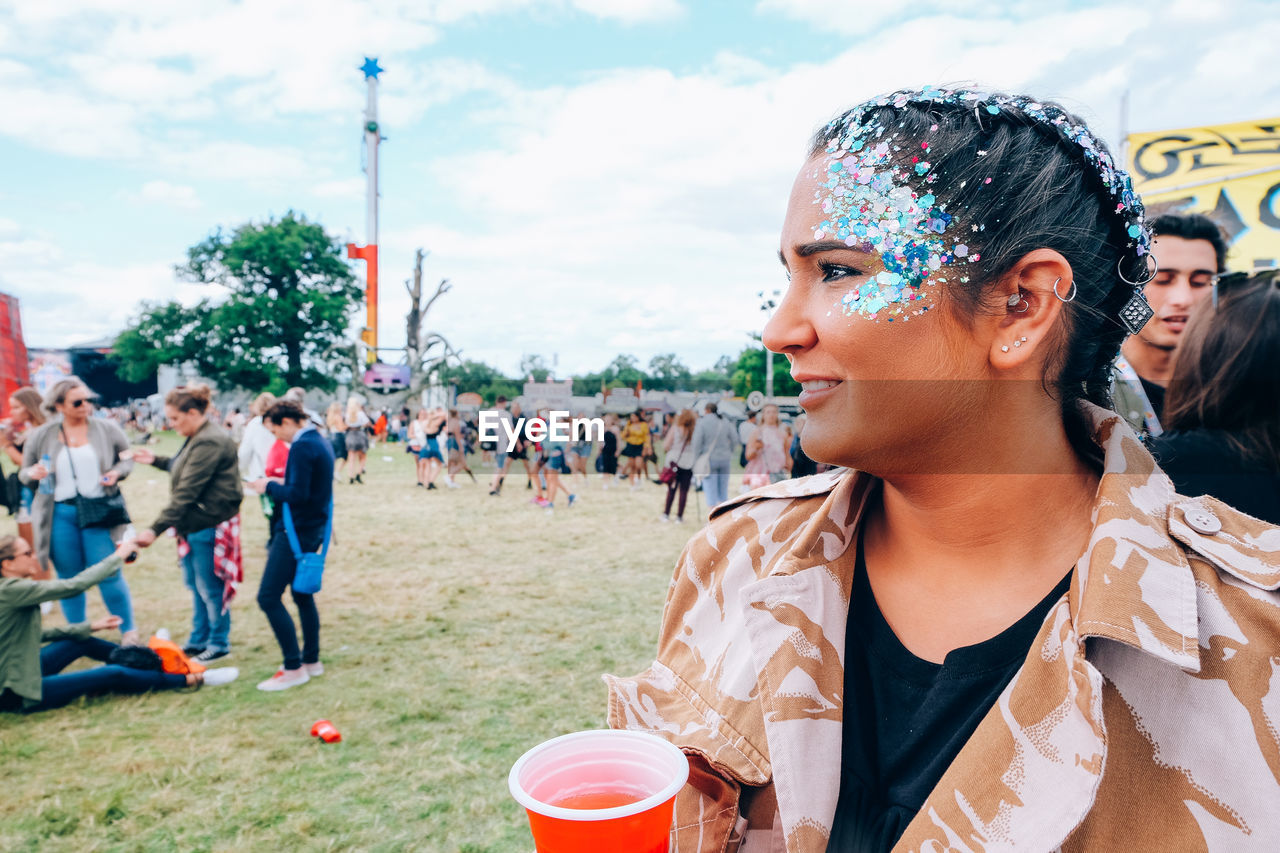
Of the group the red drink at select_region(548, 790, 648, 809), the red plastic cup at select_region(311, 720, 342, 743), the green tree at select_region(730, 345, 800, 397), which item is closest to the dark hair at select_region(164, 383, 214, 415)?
the red plastic cup at select_region(311, 720, 342, 743)

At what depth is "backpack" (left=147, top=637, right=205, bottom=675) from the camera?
5.12m

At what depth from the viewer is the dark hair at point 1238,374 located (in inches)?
82.0

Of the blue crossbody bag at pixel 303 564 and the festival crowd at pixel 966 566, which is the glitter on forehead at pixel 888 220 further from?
the blue crossbody bag at pixel 303 564

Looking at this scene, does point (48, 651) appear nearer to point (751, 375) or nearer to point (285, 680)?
point (285, 680)

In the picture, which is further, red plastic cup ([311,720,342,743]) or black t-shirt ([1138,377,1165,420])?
red plastic cup ([311,720,342,743])

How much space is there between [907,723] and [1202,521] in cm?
55

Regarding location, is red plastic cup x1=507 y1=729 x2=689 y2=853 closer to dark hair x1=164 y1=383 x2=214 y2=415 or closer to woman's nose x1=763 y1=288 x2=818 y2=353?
woman's nose x1=763 y1=288 x2=818 y2=353

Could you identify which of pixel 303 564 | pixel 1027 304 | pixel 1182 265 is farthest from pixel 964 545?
pixel 303 564

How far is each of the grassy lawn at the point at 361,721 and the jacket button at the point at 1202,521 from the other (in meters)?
3.34

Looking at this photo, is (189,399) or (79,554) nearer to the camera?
(189,399)

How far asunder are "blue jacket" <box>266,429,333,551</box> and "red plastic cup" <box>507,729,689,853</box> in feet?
14.1

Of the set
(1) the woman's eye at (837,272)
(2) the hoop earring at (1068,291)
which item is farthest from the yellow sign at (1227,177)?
(1) the woman's eye at (837,272)

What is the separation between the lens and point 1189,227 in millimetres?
2791
